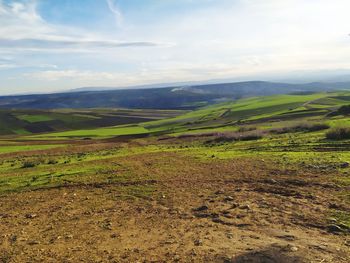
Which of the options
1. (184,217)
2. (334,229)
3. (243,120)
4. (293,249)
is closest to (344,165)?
(334,229)

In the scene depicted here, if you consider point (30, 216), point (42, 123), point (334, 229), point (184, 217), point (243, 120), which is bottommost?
point (42, 123)

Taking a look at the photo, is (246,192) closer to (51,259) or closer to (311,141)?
(51,259)

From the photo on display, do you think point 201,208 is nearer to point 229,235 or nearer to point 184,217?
point 184,217

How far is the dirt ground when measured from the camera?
9547 mm

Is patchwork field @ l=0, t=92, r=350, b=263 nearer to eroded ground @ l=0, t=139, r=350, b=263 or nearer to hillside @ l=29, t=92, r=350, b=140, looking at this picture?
eroded ground @ l=0, t=139, r=350, b=263

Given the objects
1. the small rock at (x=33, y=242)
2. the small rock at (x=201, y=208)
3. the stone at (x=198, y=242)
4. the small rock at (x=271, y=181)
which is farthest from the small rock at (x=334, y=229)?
the small rock at (x=33, y=242)

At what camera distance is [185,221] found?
12.0 m

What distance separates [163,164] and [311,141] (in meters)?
13.4

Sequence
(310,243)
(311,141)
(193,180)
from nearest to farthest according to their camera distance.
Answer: (310,243) → (193,180) → (311,141)

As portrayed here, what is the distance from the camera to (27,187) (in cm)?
1900

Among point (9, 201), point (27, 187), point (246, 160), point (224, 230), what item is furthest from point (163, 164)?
point (224, 230)

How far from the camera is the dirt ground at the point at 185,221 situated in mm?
9547

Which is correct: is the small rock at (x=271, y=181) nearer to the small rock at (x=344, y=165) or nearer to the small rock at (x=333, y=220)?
the small rock at (x=344, y=165)

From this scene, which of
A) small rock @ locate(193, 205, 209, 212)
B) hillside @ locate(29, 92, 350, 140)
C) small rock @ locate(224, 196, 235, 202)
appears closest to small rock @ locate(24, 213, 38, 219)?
small rock @ locate(193, 205, 209, 212)
